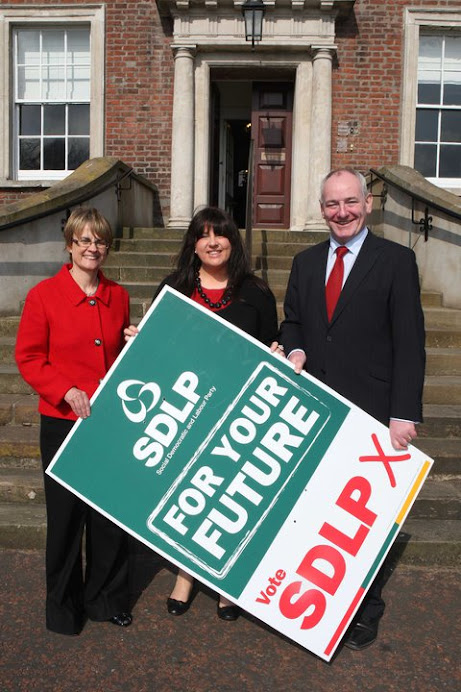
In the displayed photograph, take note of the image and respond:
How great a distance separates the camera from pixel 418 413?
2.52m

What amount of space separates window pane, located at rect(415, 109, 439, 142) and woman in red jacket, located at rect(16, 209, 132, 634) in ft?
25.8

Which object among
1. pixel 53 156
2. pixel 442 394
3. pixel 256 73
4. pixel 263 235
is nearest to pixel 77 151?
pixel 53 156

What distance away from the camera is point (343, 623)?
8.11 ft

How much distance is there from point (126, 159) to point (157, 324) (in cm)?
725

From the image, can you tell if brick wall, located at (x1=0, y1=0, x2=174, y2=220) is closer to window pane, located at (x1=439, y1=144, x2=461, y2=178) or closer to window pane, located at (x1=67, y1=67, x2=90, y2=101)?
window pane, located at (x1=67, y1=67, x2=90, y2=101)

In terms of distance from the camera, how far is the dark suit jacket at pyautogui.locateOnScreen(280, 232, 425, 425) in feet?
8.23

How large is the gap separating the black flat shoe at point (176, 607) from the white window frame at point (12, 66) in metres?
7.63

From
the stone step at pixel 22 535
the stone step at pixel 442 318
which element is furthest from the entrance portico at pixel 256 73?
the stone step at pixel 22 535

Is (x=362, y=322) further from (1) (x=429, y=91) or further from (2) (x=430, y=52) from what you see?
(2) (x=430, y=52)

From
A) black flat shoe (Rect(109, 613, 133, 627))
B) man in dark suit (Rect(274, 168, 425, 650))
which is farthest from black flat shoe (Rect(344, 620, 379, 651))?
black flat shoe (Rect(109, 613, 133, 627))

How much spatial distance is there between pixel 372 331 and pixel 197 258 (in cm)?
85

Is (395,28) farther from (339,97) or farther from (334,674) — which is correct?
(334,674)

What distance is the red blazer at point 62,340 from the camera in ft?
8.40

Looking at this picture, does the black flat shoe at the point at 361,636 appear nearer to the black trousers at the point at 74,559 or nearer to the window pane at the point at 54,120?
the black trousers at the point at 74,559
